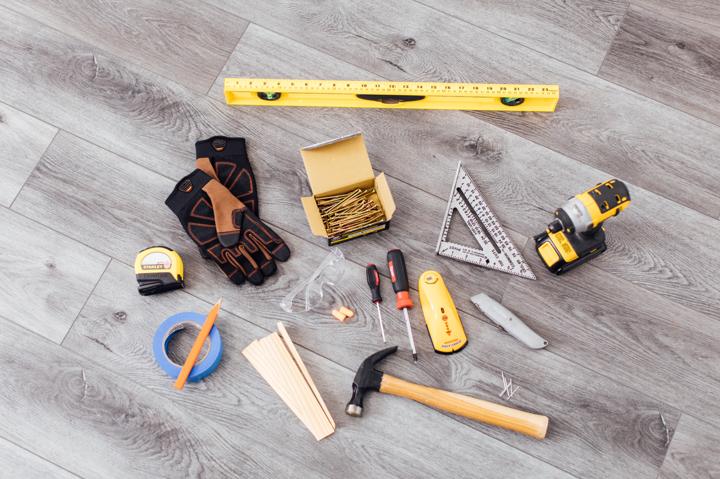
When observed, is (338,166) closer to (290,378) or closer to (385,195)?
(385,195)

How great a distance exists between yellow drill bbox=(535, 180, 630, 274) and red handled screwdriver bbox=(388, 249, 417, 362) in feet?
1.90

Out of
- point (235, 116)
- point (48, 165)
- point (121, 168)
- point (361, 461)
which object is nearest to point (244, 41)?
point (235, 116)

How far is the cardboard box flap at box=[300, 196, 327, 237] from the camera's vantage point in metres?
2.57

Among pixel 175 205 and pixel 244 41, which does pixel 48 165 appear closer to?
pixel 175 205

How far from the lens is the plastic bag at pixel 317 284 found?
2.65 m

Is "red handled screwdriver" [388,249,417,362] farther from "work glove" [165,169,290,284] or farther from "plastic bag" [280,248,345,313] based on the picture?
"work glove" [165,169,290,284]

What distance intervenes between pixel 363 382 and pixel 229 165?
108 centimetres

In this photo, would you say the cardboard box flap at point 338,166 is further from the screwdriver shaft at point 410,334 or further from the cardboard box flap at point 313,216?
the screwdriver shaft at point 410,334

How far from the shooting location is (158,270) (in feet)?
8.57

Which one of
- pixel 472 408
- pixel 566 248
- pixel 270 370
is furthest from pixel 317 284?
pixel 566 248

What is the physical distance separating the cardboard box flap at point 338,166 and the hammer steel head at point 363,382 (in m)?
0.71

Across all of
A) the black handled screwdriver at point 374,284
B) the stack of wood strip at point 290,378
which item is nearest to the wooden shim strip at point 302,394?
the stack of wood strip at point 290,378

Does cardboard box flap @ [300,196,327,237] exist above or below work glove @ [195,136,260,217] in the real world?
above

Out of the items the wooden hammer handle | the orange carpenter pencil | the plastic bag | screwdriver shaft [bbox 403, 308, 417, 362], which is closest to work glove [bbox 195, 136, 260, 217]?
the plastic bag
